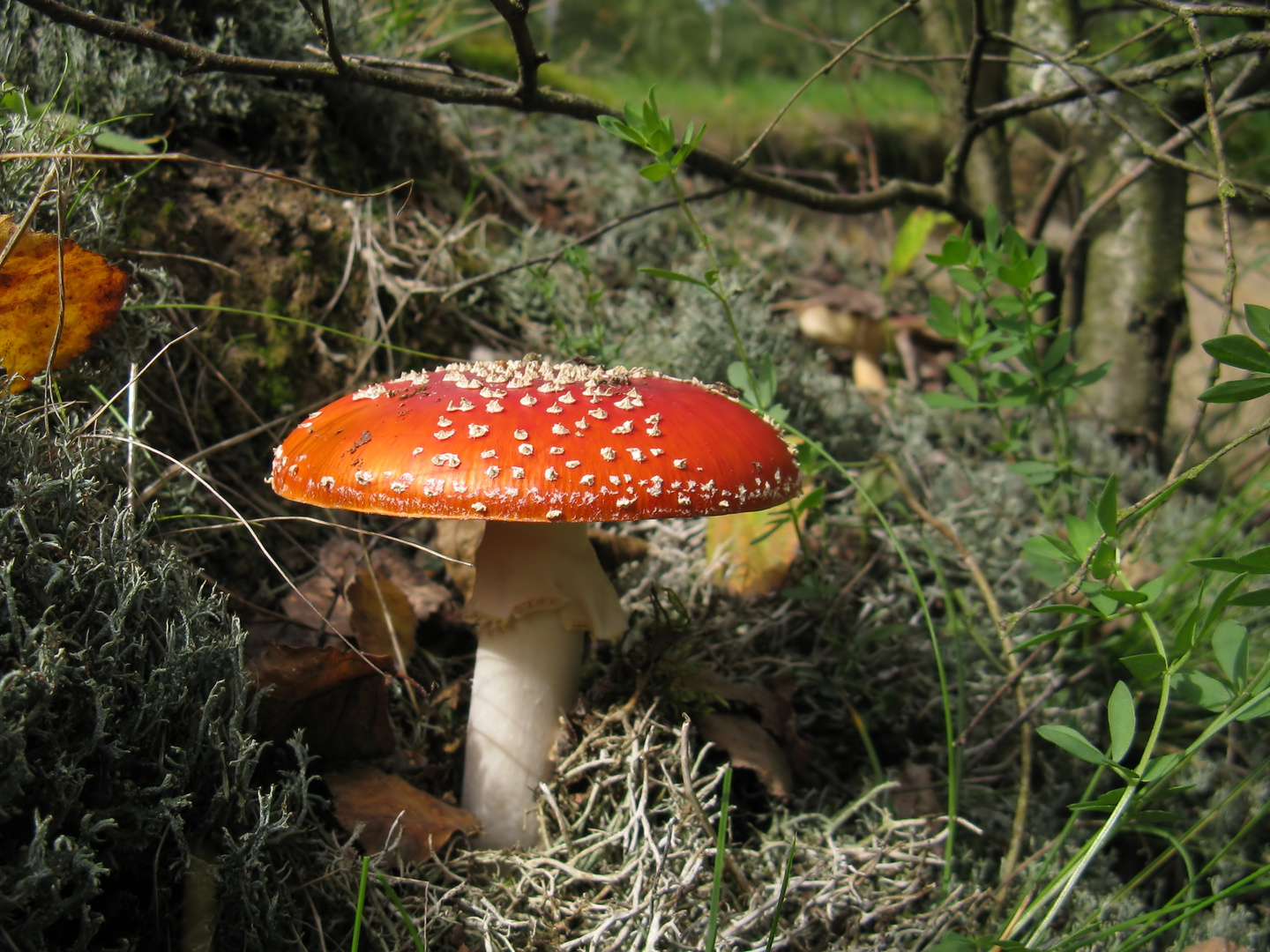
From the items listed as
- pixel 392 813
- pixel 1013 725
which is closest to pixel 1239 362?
pixel 1013 725

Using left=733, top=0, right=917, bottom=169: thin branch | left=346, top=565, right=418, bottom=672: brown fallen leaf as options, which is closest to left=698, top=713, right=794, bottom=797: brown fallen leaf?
left=346, top=565, right=418, bottom=672: brown fallen leaf

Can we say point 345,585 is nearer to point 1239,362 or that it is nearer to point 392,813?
point 392,813

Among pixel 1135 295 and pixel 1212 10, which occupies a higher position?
pixel 1212 10

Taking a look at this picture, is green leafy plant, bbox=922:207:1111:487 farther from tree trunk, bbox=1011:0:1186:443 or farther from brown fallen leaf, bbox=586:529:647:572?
tree trunk, bbox=1011:0:1186:443

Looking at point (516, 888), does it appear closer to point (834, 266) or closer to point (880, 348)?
point (880, 348)

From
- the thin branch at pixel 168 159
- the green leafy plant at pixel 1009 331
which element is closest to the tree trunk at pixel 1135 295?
the green leafy plant at pixel 1009 331

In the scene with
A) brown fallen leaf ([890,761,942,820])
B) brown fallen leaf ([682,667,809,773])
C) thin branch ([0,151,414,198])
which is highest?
thin branch ([0,151,414,198])

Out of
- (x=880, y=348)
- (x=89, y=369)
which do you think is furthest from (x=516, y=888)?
(x=880, y=348)
